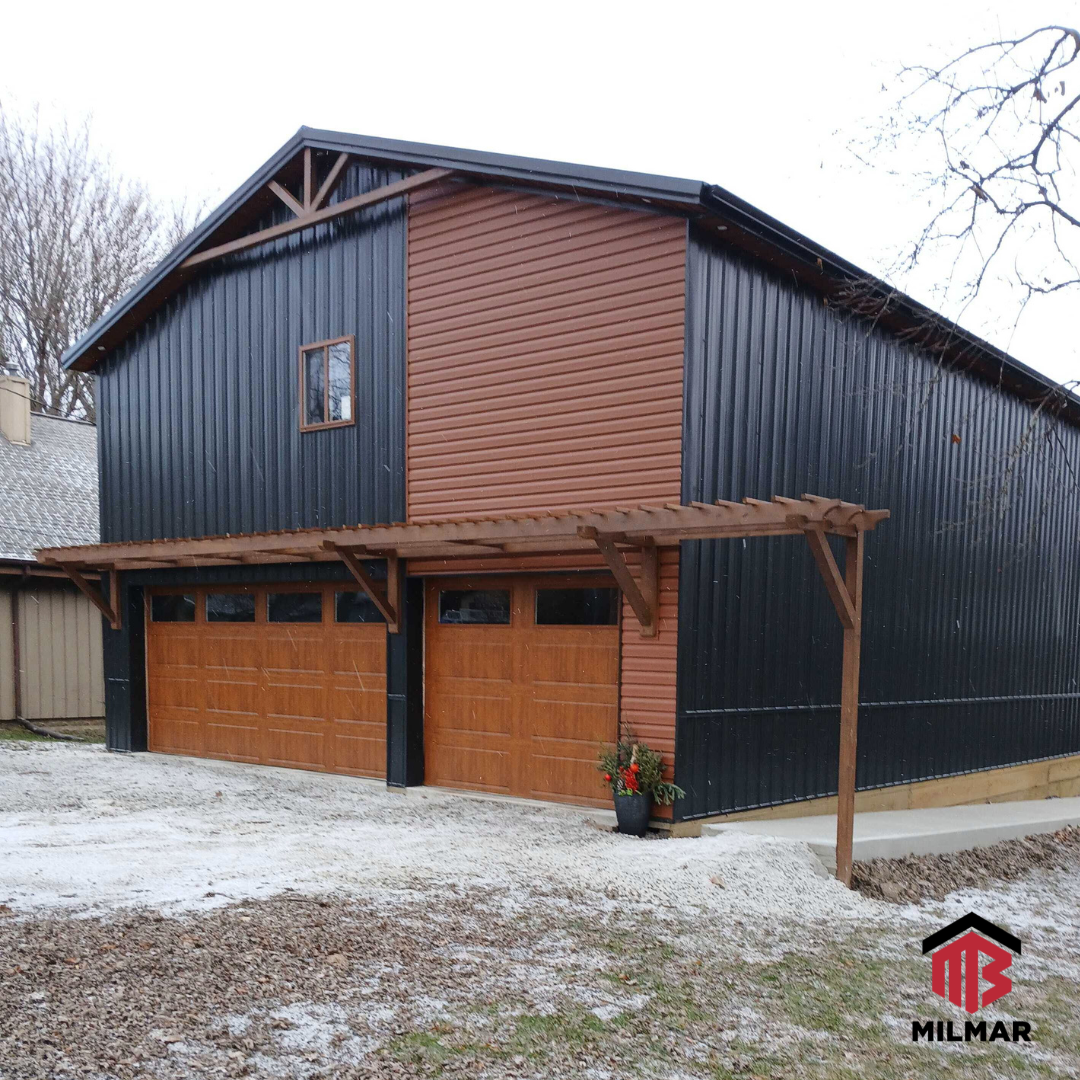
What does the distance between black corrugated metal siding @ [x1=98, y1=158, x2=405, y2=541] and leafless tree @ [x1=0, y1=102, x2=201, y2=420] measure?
1155 cm

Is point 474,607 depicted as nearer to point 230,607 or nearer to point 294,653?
point 294,653

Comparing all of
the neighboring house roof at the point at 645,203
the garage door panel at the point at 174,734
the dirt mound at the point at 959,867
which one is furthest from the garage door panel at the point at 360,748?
the neighboring house roof at the point at 645,203

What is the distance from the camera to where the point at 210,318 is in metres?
13.0

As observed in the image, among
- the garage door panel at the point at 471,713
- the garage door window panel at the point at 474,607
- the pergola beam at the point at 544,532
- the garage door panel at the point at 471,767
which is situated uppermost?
the pergola beam at the point at 544,532

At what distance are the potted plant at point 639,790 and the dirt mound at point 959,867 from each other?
63.7 inches

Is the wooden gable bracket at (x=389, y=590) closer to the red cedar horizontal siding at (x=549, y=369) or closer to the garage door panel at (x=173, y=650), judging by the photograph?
the red cedar horizontal siding at (x=549, y=369)

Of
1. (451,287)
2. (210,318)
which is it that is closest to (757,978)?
(451,287)

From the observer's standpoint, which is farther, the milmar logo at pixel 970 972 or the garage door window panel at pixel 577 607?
the garage door window panel at pixel 577 607

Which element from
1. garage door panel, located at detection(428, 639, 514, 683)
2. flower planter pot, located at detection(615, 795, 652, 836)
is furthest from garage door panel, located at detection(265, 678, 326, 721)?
flower planter pot, located at detection(615, 795, 652, 836)

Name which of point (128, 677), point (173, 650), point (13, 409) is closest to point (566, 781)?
point (173, 650)

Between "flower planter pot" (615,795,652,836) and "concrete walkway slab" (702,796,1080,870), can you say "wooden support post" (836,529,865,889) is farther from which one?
"flower planter pot" (615,795,652,836)

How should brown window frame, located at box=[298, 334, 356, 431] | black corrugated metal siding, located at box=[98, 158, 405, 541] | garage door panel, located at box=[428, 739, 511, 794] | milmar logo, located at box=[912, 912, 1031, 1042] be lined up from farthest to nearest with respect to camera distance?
1. brown window frame, located at box=[298, 334, 356, 431]
2. black corrugated metal siding, located at box=[98, 158, 405, 541]
3. garage door panel, located at box=[428, 739, 511, 794]
4. milmar logo, located at box=[912, 912, 1031, 1042]

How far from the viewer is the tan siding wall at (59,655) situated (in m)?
17.0

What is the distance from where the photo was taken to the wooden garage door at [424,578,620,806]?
9.52 m
